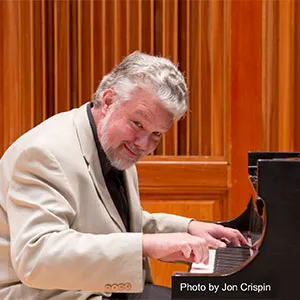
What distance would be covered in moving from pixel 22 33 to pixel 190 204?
4.65 feet

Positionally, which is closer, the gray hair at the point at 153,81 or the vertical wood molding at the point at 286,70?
the gray hair at the point at 153,81

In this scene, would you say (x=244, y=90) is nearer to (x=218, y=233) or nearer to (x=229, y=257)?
(x=218, y=233)

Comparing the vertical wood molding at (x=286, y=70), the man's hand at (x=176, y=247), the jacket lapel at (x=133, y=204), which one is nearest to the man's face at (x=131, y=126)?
the jacket lapel at (x=133, y=204)

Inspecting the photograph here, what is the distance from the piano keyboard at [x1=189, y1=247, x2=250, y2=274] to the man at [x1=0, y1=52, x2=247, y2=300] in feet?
0.15

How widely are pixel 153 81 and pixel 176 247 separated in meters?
0.55

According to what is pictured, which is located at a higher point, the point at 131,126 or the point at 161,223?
the point at 131,126

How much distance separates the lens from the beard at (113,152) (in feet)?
6.68

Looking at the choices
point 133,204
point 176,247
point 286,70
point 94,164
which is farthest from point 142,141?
point 286,70

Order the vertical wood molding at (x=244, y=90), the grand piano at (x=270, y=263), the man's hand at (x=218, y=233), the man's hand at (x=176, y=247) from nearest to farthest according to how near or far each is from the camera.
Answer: the grand piano at (x=270, y=263), the man's hand at (x=176, y=247), the man's hand at (x=218, y=233), the vertical wood molding at (x=244, y=90)

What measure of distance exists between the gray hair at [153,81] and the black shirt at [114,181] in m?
0.18

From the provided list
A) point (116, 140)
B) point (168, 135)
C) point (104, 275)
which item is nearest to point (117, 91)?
point (116, 140)

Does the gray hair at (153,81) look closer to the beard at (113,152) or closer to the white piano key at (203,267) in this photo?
the beard at (113,152)

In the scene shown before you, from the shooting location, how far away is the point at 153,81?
1927mm

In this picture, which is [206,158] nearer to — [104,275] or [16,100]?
[16,100]
